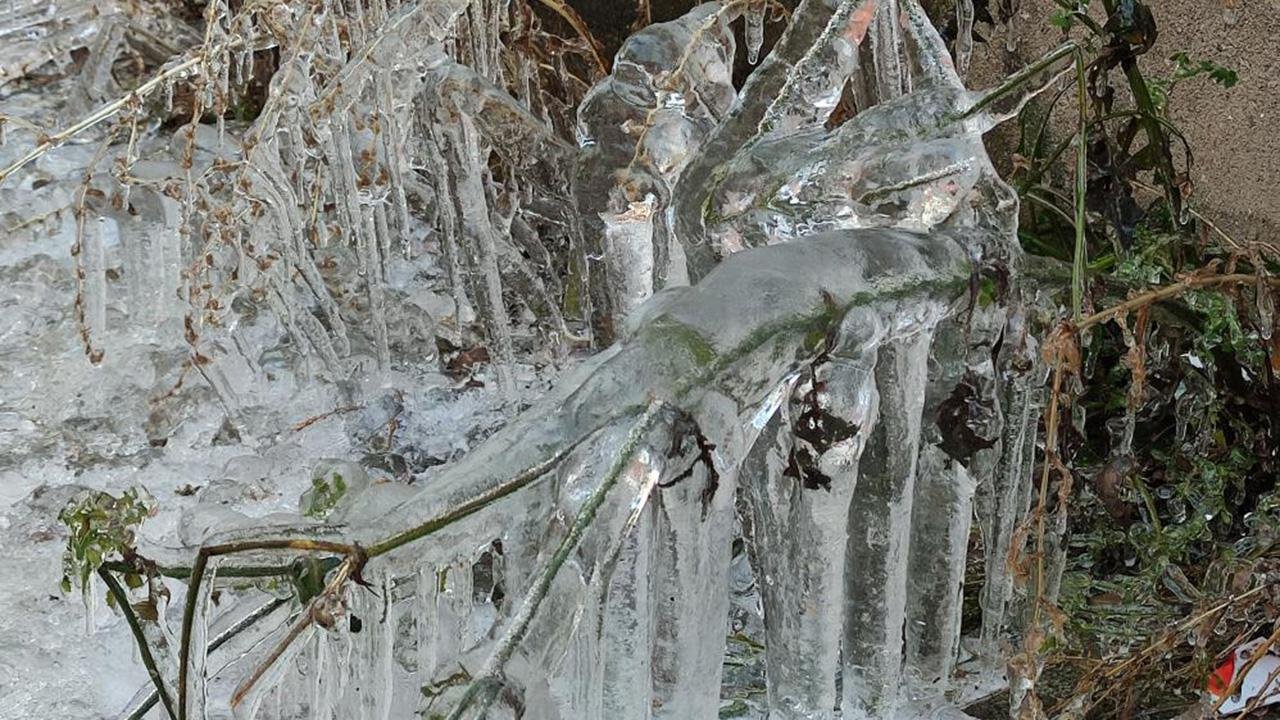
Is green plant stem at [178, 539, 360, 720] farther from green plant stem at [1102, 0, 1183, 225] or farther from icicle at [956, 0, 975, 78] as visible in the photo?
icicle at [956, 0, 975, 78]

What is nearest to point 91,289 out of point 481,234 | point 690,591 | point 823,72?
point 481,234

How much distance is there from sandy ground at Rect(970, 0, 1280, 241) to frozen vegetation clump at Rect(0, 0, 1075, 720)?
30 centimetres

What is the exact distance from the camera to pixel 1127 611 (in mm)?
1687

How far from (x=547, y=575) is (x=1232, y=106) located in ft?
4.69

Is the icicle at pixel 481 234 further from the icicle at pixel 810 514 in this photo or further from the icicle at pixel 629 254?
the icicle at pixel 810 514

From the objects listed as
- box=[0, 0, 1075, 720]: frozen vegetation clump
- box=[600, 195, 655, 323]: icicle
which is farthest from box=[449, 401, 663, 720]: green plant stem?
box=[600, 195, 655, 323]: icicle

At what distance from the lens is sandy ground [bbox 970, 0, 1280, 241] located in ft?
6.26

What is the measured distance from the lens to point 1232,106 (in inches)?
76.9

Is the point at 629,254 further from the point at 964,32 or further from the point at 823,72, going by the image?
the point at 964,32

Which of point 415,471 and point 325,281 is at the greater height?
point 325,281

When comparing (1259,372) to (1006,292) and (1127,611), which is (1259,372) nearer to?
(1127,611)

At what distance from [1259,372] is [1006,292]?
0.53m

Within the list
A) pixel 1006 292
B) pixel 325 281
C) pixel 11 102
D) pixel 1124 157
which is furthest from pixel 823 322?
pixel 11 102

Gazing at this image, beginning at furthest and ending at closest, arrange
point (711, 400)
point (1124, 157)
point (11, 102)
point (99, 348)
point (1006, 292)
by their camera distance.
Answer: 1. point (11, 102)
2. point (99, 348)
3. point (1124, 157)
4. point (1006, 292)
5. point (711, 400)
